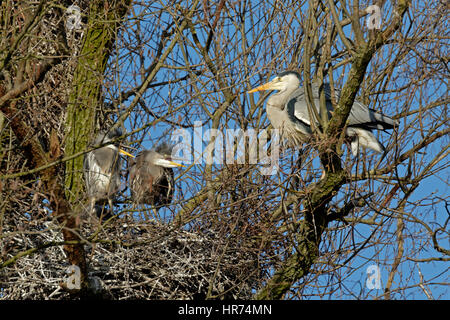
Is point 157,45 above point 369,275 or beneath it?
above

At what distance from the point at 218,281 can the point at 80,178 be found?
5.93 ft

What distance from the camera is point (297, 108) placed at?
6.67 metres

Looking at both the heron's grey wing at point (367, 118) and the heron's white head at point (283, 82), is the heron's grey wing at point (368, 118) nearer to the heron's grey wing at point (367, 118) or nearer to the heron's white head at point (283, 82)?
the heron's grey wing at point (367, 118)

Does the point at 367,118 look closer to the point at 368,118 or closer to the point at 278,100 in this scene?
the point at 368,118

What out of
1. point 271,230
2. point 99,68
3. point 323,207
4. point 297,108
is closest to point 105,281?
point 271,230

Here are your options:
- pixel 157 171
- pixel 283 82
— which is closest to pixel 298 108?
pixel 283 82

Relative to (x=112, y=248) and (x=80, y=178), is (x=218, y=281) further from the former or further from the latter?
(x=80, y=178)

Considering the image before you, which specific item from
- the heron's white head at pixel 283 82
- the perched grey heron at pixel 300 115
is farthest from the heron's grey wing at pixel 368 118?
the heron's white head at pixel 283 82

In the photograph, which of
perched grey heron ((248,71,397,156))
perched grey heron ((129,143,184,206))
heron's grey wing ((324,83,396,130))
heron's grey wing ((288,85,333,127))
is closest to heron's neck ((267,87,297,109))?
perched grey heron ((248,71,397,156))

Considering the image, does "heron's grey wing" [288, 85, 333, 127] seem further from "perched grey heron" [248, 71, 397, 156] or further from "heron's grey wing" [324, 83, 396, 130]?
"heron's grey wing" [324, 83, 396, 130]

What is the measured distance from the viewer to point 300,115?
6.58m

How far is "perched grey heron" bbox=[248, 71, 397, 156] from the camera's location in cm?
597

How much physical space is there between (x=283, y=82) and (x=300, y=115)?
1.25 ft
